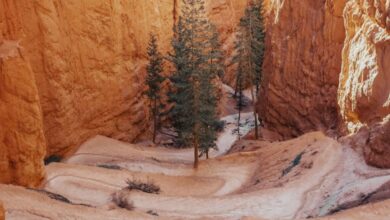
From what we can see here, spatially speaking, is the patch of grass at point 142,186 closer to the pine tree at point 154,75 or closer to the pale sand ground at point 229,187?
the pale sand ground at point 229,187

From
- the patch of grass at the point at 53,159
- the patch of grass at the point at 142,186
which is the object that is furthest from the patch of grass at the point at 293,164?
the patch of grass at the point at 53,159

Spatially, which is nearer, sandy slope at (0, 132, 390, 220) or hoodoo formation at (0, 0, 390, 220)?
sandy slope at (0, 132, 390, 220)

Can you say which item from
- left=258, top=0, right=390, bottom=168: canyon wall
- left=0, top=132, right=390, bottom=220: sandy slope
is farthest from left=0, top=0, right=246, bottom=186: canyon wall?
left=258, top=0, right=390, bottom=168: canyon wall

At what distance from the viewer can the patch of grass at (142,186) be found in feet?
65.9

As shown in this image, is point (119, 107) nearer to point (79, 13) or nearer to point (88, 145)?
point (88, 145)

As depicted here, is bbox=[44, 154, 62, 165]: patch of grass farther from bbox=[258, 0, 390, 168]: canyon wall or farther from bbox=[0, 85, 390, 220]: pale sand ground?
bbox=[258, 0, 390, 168]: canyon wall

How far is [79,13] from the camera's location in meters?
30.7

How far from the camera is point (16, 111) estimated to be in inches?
706

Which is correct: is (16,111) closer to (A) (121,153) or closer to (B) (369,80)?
(B) (369,80)

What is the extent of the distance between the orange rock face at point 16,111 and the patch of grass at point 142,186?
3.62 m

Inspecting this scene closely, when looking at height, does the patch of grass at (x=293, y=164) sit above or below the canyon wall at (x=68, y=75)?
below

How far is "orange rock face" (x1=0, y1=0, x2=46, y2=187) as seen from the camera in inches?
690

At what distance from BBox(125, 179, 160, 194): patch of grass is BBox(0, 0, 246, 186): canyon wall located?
3.53 meters

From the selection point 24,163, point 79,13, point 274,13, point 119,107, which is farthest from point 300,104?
point 24,163
